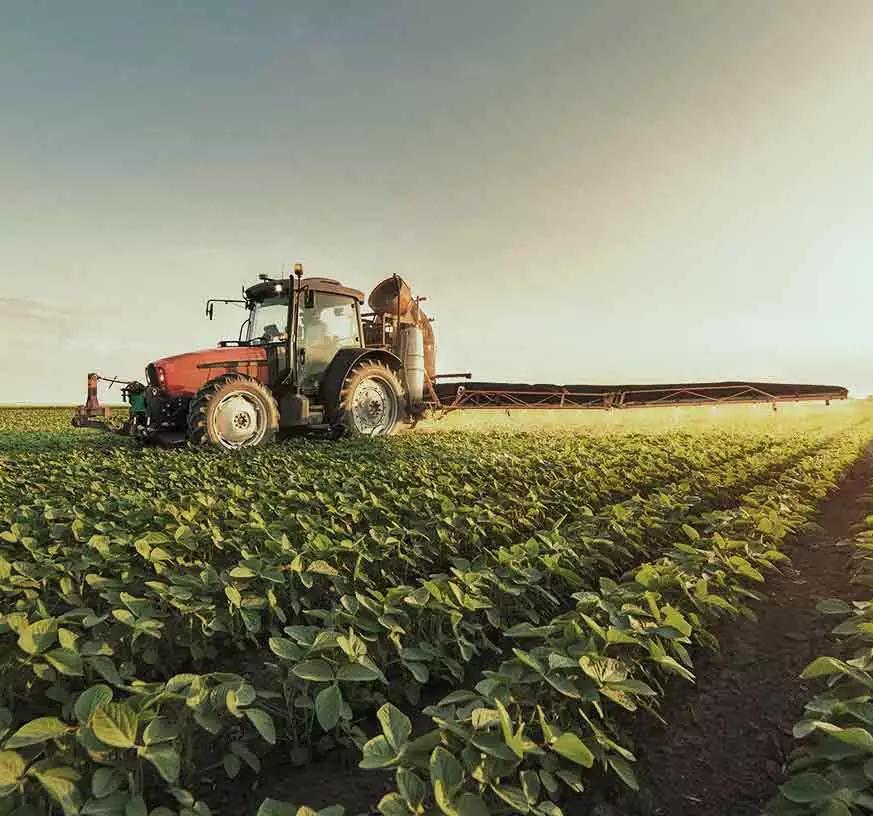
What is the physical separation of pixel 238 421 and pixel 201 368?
122cm

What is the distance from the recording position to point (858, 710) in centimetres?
181

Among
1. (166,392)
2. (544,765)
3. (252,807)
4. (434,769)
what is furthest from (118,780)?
(166,392)

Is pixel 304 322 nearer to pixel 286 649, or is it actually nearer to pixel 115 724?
pixel 286 649

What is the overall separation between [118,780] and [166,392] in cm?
867

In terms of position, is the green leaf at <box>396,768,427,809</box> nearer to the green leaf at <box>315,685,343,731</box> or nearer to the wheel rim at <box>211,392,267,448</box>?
the green leaf at <box>315,685,343,731</box>

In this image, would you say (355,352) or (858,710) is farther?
(355,352)

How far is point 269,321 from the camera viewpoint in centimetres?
1028

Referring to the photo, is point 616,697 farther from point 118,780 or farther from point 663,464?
point 663,464

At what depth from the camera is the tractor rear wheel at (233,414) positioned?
29.1 ft

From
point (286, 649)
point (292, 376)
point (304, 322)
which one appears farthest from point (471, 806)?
point (304, 322)

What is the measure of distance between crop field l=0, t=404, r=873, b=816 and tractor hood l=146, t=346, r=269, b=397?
139 inches

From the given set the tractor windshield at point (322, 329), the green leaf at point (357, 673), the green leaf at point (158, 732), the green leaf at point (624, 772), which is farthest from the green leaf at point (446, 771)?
A: the tractor windshield at point (322, 329)

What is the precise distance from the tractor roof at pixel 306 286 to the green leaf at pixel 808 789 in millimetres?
9329

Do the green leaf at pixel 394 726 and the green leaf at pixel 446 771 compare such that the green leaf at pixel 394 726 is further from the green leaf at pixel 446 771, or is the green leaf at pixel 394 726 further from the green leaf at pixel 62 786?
the green leaf at pixel 62 786
